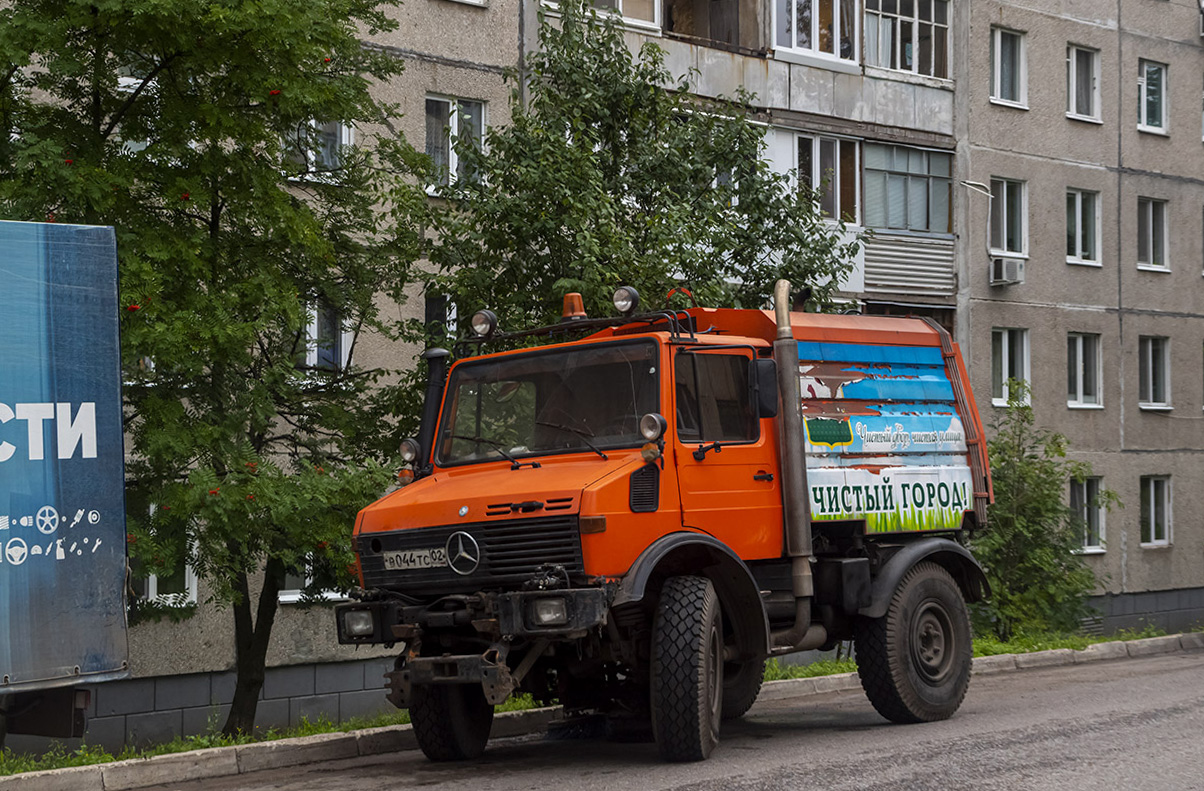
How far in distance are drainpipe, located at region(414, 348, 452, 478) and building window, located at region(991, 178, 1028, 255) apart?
19870mm

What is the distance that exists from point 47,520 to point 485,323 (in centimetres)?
390

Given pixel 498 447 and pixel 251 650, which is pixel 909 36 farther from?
pixel 498 447

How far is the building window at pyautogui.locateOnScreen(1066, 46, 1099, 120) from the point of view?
3052 cm

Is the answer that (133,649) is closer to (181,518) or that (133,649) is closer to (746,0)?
(181,518)

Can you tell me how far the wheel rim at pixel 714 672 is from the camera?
8953 mm

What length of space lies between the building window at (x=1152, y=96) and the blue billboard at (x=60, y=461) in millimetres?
28767

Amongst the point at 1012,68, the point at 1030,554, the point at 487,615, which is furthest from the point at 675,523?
the point at 1012,68

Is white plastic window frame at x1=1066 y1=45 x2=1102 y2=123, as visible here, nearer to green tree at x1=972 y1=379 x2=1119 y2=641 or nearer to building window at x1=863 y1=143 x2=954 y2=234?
building window at x1=863 y1=143 x2=954 y2=234

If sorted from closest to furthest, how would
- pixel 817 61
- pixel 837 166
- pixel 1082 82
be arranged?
pixel 817 61
pixel 837 166
pixel 1082 82

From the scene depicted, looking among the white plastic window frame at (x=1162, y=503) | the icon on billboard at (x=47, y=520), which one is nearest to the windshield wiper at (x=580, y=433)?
the icon on billboard at (x=47, y=520)

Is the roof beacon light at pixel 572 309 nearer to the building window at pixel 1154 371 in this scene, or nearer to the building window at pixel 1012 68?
the building window at pixel 1012 68

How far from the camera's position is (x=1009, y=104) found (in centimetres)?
2878

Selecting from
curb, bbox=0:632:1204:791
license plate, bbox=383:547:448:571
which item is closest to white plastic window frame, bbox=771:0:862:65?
curb, bbox=0:632:1204:791

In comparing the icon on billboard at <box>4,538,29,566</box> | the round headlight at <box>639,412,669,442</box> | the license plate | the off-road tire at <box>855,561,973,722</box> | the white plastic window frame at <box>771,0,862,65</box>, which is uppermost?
the white plastic window frame at <box>771,0,862,65</box>
